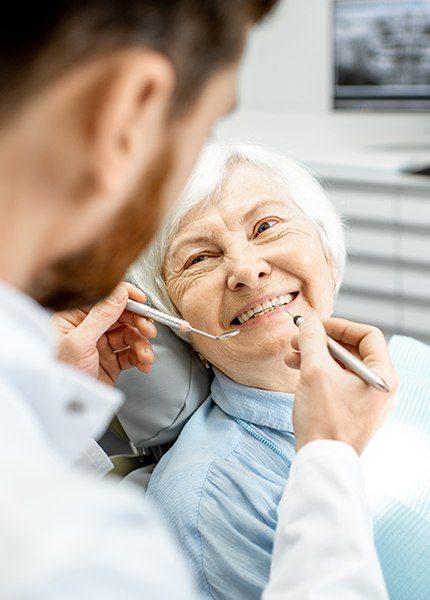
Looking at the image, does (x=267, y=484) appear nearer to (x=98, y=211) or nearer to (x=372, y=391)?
(x=372, y=391)

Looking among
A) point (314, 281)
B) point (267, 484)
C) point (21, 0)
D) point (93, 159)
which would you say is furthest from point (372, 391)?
point (21, 0)

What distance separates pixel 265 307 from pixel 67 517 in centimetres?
98

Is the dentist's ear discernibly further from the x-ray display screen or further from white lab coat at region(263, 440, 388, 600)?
the x-ray display screen

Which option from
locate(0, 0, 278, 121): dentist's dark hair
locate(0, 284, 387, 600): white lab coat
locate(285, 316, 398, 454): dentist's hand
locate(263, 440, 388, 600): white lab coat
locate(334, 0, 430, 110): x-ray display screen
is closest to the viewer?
locate(0, 284, 387, 600): white lab coat

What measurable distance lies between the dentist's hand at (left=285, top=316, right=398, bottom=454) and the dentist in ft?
1.22

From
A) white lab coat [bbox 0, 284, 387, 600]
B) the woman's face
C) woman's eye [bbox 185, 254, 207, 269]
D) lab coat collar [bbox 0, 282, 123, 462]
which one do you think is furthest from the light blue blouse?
lab coat collar [bbox 0, 282, 123, 462]

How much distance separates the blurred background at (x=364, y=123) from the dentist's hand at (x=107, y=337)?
6.38 ft

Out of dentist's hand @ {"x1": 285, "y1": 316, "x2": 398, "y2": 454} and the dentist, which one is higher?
the dentist

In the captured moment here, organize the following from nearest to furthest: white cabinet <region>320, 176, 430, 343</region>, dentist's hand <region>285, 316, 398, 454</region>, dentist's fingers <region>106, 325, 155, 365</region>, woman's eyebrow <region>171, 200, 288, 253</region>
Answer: dentist's hand <region>285, 316, 398, 454</region>, dentist's fingers <region>106, 325, 155, 365</region>, woman's eyebrow <region>171, 200, 288, 253</region>, white cabinet <region>320, 176, 430, 343</region>

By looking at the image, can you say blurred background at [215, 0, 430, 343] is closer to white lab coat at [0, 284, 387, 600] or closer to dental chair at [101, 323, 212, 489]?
dental chair at [101, 323, 212, 489]

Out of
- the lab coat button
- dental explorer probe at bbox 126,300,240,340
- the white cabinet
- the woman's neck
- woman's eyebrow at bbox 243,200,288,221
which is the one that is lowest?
the white cabinet

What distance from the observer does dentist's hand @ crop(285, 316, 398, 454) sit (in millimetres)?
1034

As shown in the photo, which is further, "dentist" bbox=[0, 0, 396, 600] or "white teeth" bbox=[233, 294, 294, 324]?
"white teeth" bbox=[233, 294, 294, 324]

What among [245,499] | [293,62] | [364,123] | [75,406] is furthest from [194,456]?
[293,62]
